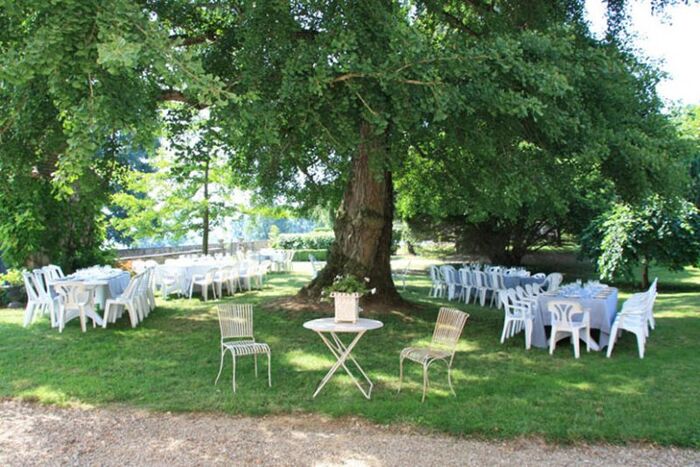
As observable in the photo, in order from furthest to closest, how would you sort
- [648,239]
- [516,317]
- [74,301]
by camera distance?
[648,239] → [74,301] → [516,317]

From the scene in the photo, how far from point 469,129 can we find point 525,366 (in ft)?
10.8

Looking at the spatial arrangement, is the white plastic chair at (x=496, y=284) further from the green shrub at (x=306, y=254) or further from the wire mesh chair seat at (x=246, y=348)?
the green shrub at (x=306, y=254)

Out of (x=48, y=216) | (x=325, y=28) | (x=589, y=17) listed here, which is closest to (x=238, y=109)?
(x=325, y=28)

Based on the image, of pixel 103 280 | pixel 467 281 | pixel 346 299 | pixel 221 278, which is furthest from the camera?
pixel 221 278

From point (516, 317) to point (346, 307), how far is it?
3.80 metres

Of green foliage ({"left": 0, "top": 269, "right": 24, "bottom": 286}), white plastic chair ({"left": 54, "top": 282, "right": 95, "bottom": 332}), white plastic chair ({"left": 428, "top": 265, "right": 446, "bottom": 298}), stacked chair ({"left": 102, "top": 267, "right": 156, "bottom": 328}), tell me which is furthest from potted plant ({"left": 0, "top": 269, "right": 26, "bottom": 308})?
white plastic chair ({"left": 428, "top": 265, "right": 446, "bottom": 298})

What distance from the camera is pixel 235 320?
271 inches

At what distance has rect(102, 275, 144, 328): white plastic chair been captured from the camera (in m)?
9.71

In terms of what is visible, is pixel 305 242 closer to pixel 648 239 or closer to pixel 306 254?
pixel 306 254

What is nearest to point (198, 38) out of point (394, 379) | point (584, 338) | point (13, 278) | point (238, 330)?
point (238, 330)

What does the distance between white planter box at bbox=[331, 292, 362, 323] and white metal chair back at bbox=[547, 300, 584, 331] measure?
3450mm

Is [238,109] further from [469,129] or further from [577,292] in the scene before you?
[577,292]

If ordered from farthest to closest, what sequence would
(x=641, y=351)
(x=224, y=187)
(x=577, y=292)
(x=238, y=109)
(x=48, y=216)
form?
1. (x=224, y=187)
2. (x=48, y=216)
3. (x=577, y=292)
4. (x=641, y=351)
5. (x=238, y=109)

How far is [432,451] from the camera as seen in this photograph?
451 centimetres
